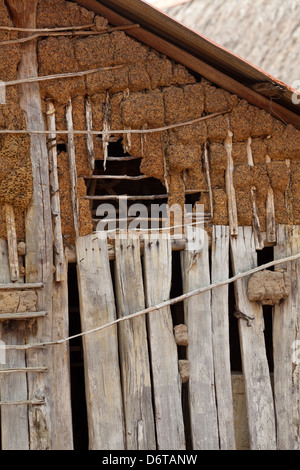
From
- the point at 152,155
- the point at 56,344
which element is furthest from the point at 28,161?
the point at 56,344

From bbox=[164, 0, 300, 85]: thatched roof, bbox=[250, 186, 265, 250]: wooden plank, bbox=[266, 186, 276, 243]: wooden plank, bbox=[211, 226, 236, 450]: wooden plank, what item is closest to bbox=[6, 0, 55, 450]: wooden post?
bbox=[211, 226, 236, 450]: wooden plank

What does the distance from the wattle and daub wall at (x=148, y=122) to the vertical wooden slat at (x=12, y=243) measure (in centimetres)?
5

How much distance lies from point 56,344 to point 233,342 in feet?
8.84

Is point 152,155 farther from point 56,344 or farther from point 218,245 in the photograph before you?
point 56,344

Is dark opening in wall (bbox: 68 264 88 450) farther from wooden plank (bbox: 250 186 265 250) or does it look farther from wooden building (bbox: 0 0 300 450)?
wooden plank (bbox: 250 186 265 250)

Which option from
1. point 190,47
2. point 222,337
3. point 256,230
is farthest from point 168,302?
point 190,47

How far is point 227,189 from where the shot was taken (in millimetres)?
6168

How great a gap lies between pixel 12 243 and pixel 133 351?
4.41ft

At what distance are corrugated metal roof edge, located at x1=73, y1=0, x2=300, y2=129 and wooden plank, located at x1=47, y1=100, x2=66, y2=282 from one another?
3.19ft

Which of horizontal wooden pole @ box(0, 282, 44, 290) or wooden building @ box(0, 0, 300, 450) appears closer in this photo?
horizontal wooden pole @ box(0, 282, 44, 290)

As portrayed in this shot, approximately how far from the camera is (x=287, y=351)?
20.2 feet

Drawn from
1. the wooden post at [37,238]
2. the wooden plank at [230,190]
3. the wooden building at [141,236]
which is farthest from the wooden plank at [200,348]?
the wooden post at [37,238]

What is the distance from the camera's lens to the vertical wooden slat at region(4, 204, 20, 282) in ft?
18.3

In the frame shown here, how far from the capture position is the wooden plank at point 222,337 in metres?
5.91
